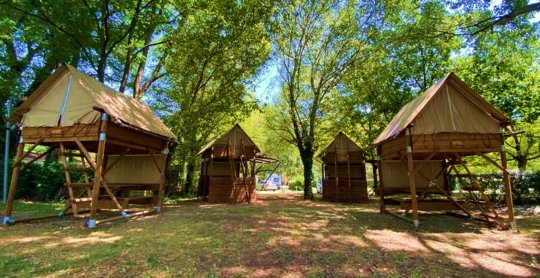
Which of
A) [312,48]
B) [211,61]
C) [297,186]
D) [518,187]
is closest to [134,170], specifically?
[211,61]

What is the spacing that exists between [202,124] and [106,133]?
12.3 metres

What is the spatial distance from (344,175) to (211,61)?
12.2 metres

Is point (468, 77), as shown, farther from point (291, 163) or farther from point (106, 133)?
point (291, 163)

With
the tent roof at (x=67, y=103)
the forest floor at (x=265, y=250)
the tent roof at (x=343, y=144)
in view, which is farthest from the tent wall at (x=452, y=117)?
the tent roof at (x=343, y=144)

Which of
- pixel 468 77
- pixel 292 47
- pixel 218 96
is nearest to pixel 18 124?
pixel 218 96

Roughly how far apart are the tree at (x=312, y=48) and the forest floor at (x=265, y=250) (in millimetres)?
13989

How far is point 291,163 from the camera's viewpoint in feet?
155

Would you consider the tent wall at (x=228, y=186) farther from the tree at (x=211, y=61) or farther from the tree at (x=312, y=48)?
the tree at (x=312, y=48)

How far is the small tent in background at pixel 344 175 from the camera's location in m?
21.1

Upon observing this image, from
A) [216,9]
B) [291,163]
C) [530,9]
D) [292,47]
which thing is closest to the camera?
[530,9]

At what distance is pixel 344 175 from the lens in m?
22.6

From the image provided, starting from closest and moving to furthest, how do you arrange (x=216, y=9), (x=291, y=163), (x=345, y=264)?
(x=345, y=264), (x=216, y=9), (x=291, y=163)

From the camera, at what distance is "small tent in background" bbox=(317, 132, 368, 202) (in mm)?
21141

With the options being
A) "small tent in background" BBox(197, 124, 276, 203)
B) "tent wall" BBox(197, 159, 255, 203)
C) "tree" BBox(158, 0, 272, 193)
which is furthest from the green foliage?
"small tent in background" BBox(197, 124, 276, 203)
